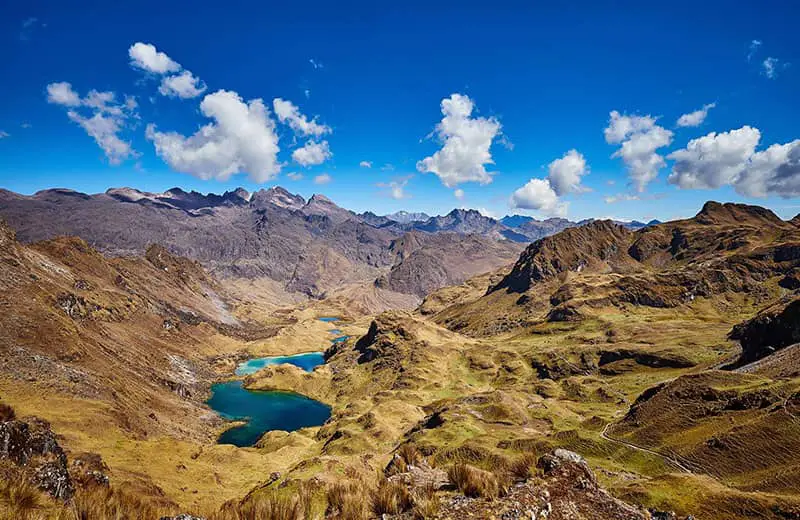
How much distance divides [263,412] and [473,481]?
187m

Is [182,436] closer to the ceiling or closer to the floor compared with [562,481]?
closer to the floor

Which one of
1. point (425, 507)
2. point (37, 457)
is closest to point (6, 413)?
point (37, 457)

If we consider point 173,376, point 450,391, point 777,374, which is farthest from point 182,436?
point 777,374

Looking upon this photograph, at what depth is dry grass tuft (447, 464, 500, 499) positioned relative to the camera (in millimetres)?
11734

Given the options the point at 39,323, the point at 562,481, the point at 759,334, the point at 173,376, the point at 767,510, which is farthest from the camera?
the point at 173,376

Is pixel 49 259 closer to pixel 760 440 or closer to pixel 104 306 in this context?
pixel 104 306

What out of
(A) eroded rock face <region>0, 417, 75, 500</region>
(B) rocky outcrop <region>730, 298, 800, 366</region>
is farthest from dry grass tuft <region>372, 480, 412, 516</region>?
(B) rocky outcrop <region>730, 298, 800, 366</region>

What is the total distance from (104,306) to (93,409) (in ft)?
409

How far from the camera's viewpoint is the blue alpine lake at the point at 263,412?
150 meters

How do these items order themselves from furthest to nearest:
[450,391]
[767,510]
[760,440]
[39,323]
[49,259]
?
[49,259] → [450,391] → [39,323] → [760,440] → [767,510]

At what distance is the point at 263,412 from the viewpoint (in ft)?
579

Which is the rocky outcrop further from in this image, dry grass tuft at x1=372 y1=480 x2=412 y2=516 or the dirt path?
dry grass tuft at x1=372 y1=480 x2=412 y2=516

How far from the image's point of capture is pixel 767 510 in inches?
1072

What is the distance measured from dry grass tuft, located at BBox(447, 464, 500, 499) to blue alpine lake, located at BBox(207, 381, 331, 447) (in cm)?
14918
